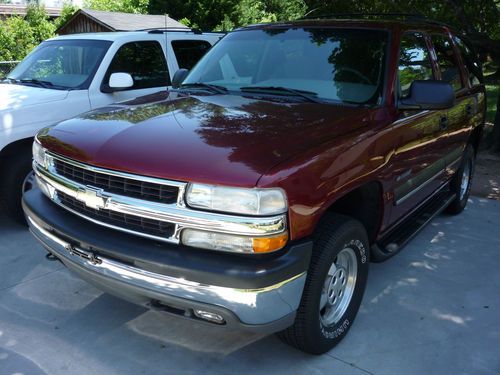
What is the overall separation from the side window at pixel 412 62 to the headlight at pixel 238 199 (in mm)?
1679

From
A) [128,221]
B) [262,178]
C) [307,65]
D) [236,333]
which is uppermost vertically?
[307,65]

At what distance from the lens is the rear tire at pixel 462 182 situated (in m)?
5.36

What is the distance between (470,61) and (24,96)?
4.64 meters

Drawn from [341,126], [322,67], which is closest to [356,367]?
[341,126]

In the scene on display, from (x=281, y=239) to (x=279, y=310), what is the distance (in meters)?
0.35

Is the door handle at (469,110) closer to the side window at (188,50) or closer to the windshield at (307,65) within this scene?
the windshield at (307,65)

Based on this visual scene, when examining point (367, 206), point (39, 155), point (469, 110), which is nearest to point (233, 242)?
→ point (367, 206)

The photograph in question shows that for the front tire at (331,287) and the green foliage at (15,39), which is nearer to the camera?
the front tire at (331,287)

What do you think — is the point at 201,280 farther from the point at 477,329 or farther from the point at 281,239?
the point at 477,329

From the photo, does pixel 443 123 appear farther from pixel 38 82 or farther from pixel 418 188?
pixel 38 82

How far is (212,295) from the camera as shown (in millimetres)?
2453

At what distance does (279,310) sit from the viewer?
2.54 m

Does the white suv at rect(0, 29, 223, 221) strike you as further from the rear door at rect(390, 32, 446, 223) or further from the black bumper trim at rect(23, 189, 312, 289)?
the rear door at rect(390, 32, 446, 223)

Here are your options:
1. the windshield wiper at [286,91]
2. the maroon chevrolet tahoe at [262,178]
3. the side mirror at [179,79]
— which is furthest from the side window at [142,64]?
the windshield wiper at [286,91]
